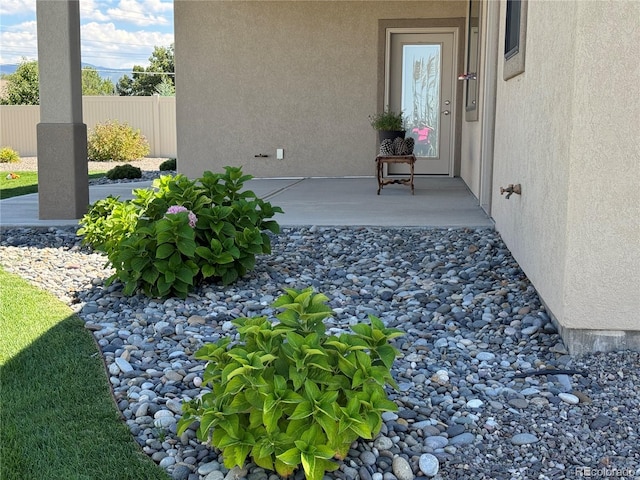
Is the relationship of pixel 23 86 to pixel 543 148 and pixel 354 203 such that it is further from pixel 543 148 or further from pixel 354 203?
pixel 543 148

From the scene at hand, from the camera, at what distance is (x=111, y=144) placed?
66.1 feet

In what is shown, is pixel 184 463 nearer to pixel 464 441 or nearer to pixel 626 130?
pixel 464 441

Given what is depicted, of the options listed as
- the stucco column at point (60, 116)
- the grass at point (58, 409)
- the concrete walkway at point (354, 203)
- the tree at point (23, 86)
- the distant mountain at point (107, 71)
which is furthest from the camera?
the distant mountain at point (107, 71)

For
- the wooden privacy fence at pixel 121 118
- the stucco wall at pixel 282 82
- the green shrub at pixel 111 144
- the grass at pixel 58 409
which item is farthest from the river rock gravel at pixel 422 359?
the wooden privacy fence at pixel 121 118

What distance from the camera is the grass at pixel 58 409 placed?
247 centimetres

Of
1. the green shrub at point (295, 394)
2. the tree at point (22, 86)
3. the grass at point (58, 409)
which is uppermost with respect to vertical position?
the tree at point (22, 86)

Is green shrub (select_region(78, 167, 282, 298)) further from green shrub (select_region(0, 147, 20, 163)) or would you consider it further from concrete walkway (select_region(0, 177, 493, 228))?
green shrub (select_region(0, 147, 20, 163))

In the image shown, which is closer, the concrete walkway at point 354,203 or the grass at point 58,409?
the grass at point 58,409

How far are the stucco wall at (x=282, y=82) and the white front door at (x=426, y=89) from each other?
1.03ft

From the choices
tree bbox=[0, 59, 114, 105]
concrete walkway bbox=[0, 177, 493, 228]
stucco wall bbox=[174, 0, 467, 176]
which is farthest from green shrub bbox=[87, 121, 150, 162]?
tree bbox=[0, 59, 114, 105]

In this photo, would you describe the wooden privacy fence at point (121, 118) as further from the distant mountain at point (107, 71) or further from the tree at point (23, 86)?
the distant mountain at point (107, 71)

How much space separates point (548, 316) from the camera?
3842 millimetres

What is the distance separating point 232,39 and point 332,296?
847 cm

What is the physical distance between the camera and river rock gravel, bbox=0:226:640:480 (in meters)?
2.55
